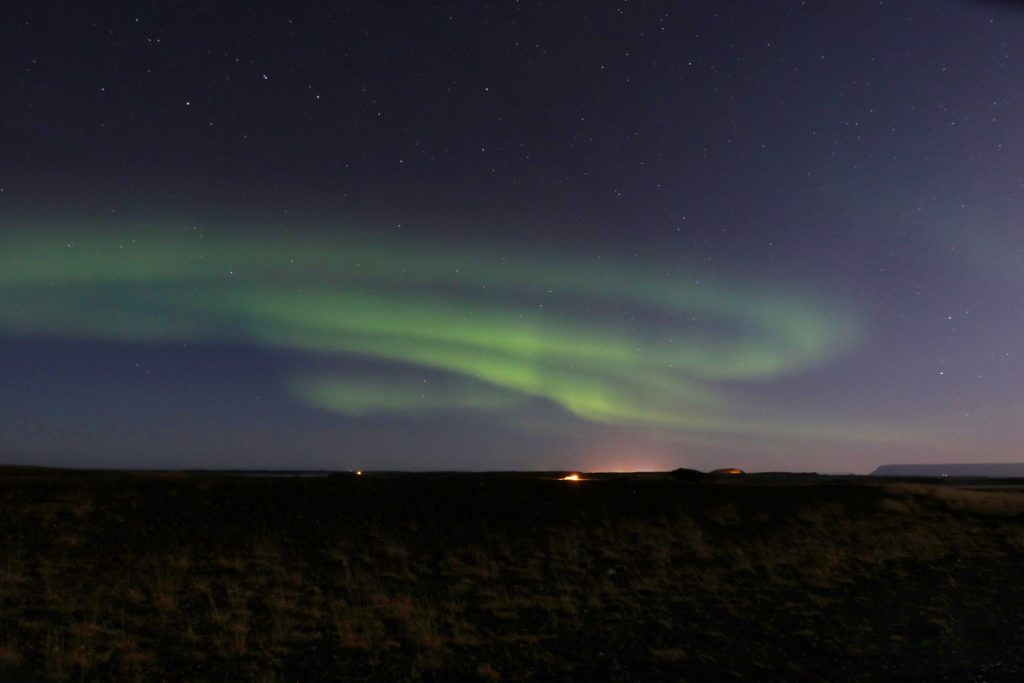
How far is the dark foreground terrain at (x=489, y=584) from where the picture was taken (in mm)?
13047

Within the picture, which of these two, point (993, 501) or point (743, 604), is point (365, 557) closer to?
point (743, 604)

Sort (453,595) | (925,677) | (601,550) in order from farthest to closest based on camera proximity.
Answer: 1. (601,550)
2. (453,595)
3. (925,677)

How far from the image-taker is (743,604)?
17.4m

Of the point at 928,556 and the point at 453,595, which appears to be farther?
the point at 928,556

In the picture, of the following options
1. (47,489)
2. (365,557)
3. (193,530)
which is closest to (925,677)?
(365,557)

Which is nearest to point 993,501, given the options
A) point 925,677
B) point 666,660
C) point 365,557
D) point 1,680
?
point 925,677

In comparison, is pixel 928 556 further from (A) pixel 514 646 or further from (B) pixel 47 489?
(B) pixel 47 489

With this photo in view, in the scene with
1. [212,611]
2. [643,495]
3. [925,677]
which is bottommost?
[925,677]

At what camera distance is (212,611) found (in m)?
14.8

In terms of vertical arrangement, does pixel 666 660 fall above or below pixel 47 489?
below

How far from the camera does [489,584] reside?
1805 cm

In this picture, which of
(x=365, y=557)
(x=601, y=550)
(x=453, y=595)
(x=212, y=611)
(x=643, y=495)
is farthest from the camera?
(x=643, y=495)

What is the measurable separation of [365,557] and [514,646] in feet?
22.3

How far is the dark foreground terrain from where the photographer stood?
13047 millimetres
